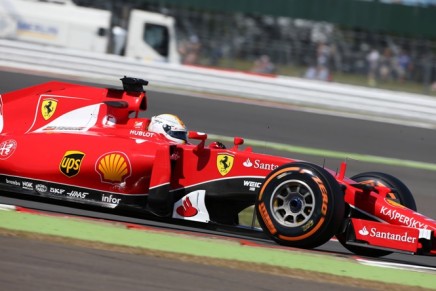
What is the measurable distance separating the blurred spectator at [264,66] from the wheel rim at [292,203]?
15.0 m

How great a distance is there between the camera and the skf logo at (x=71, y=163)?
725cm

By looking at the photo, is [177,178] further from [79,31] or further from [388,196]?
[79,31]

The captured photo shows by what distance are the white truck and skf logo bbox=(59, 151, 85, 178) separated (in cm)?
1469

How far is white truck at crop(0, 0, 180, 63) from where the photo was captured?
2194 centimetres

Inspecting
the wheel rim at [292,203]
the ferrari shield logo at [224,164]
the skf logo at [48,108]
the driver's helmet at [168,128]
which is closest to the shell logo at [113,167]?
the driver's helmet at [168,128]

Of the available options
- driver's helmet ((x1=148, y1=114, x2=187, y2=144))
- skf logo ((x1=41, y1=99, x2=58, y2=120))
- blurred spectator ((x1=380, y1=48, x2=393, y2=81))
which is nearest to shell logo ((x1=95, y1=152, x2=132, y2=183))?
driver's helmet ((x1=148, y1=114, x2=187, y2=144))

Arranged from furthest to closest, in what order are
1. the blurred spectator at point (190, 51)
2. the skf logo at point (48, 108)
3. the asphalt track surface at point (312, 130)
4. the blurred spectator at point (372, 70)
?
the blurred spectator at point (190, 51) < the blurred spectator at point (372, 70) < the asphalt track surface at point (312, 130) < the skf logo at point (48, 108)

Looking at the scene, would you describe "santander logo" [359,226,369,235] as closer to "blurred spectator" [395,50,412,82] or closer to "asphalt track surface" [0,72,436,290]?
"asphalt track surface" [0,72,436,290]

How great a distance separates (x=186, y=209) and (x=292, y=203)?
0.94m

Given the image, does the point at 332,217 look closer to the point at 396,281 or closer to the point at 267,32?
the point at 396,281

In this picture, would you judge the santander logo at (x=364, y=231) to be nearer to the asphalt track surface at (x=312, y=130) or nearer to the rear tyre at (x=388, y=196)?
the rear tyre at (x=388, y=196)

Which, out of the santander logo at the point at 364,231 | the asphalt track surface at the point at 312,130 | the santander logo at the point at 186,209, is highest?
the santander logo at the point at 364,231

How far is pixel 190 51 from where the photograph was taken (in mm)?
22438

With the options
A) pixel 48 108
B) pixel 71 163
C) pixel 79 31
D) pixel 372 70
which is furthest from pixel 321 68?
pixel 71 163
